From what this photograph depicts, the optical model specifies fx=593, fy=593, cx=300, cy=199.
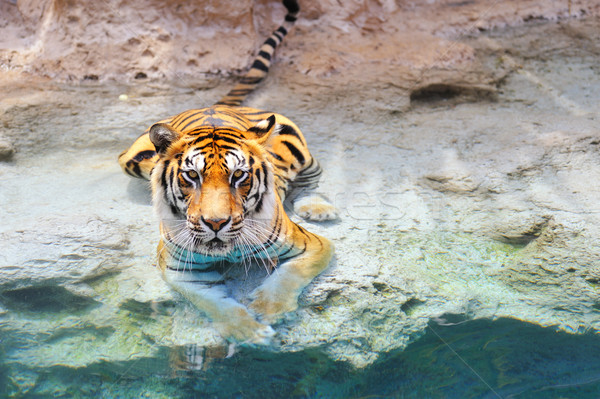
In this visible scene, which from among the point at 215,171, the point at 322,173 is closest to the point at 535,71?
the point at 322,173

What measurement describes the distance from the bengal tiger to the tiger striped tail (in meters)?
2.10

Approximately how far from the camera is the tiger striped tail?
17.3 ft

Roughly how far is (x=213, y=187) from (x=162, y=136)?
0.41 meters

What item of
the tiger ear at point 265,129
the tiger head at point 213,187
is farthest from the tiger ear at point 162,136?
the tiger ear at point 265,129

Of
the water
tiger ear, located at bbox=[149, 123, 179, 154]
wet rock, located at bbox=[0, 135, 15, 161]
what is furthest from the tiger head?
wet rock, located at bbox=[0, 135, 15, 161]

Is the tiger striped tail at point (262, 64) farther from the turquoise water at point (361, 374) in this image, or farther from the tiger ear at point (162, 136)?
the turquoise water at point (361, 374)

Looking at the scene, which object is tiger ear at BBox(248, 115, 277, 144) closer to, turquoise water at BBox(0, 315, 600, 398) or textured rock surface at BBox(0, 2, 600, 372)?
textured rock surface at BBox(0, 2, 600, 372)

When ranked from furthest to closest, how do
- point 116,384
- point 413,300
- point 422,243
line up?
point 422,243
point 413,300
point 116,384

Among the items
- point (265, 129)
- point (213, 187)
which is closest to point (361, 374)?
point (213, 187)

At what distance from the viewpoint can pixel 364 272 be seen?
3.15 meters

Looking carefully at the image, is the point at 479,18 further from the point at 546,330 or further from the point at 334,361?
the point at 334,361

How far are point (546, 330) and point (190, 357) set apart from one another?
1650 millimetres

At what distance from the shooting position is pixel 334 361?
2645 mm

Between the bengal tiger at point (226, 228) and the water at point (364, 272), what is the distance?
9 cm
